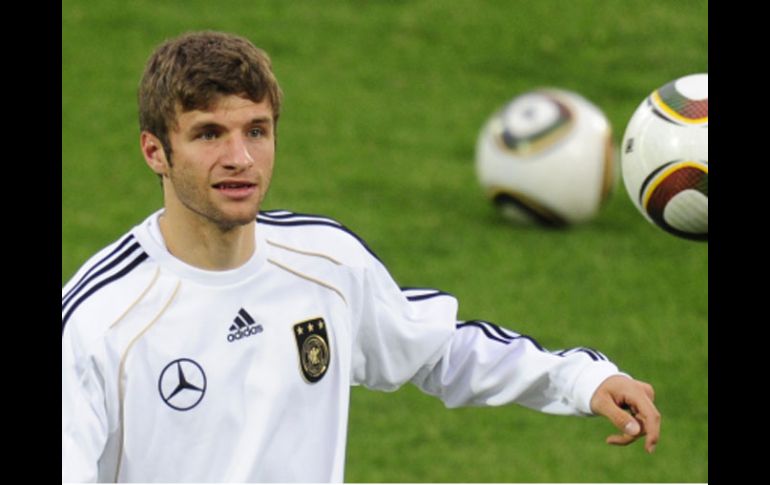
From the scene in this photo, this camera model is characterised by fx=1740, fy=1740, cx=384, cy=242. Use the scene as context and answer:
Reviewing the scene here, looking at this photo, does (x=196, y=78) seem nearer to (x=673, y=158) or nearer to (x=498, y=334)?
(x=498, y=334)

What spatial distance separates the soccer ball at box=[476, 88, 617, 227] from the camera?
11.5 metres

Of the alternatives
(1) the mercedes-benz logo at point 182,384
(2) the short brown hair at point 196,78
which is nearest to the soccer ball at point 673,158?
(2) the short brown hair at point 196,78

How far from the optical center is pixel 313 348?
17.6 feet


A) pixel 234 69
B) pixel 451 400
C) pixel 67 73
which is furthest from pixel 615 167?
pixel 234 69

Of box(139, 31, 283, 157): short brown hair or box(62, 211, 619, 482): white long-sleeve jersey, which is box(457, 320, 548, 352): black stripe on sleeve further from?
box(139, 31, 283, 157): short brown hair

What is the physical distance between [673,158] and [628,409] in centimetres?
108

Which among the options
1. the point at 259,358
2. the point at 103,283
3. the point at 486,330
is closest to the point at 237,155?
the point at 103,283

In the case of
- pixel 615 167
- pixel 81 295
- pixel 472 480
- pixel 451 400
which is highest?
pixel 81 295

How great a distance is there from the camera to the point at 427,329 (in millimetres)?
5641

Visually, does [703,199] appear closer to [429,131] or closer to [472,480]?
[472,480]

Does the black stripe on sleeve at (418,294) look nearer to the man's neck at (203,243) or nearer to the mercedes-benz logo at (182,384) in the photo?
the man's neck at (203,243)

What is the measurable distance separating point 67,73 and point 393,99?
9.10ft

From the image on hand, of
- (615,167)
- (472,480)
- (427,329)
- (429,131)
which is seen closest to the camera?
(427,329)

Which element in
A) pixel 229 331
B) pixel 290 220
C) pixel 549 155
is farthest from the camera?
pixel 549 155
